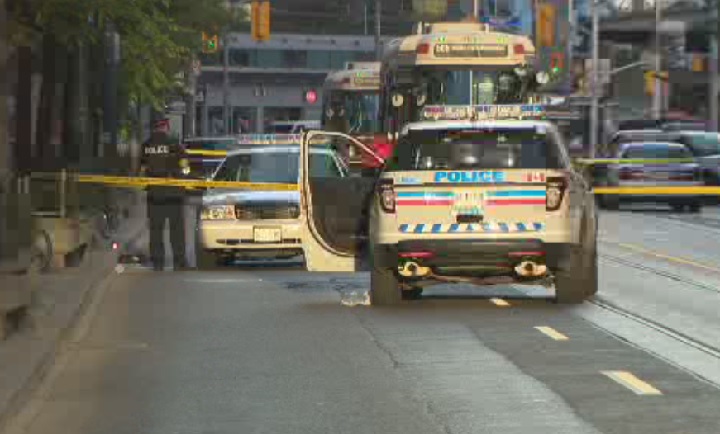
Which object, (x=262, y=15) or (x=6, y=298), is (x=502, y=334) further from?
(x=262, y=15)

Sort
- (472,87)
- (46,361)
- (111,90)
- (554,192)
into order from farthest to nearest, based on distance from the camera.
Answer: (472,87) → (111,90) → (554,192) → (46,361)

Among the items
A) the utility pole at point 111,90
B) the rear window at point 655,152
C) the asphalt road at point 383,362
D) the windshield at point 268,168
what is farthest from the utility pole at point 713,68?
the asphalt road at point 383,362

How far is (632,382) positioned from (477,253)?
17.7ft

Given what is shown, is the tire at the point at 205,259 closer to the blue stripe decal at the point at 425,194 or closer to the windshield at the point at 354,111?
the blue stripe decal at the point at 425,194

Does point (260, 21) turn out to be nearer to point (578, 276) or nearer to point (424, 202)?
point (578, 276)

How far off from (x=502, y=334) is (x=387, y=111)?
2360 cm

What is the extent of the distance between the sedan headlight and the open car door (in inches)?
145

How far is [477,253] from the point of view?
18516 mm

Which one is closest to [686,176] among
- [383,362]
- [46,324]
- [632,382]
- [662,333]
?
[662,333]

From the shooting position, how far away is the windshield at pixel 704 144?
51281 mm

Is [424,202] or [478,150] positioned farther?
[478,150]

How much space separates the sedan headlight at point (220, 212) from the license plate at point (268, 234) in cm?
37

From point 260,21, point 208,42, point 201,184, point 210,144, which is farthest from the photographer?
point 260,21

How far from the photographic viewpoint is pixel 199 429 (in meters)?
11.3
